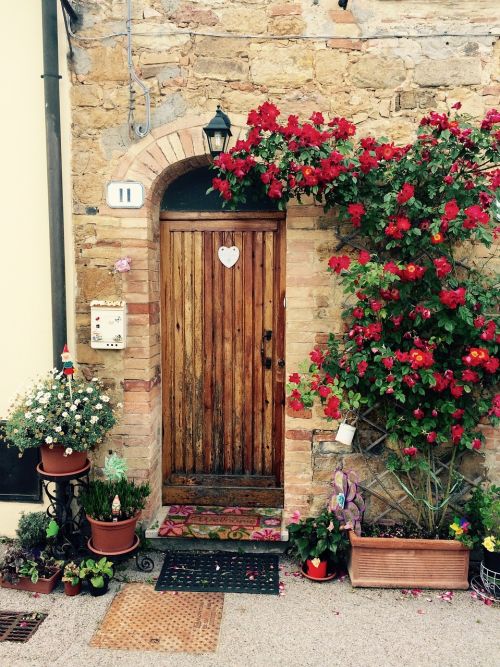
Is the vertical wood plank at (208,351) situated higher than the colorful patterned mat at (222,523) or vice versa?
the vertical wood plank at (208,351)

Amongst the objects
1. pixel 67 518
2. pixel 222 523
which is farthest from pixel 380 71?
pixel 67 518

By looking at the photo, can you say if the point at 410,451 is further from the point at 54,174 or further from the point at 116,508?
the point at 54,174

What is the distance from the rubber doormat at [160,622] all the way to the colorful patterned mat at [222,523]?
0.55 meters

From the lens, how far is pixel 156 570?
4078mm

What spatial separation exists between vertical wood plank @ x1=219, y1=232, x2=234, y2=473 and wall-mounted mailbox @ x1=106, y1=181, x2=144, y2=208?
736mm

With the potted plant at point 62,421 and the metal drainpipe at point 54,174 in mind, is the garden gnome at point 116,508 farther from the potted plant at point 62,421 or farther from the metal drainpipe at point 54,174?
the metal drainpipe at point 54,174

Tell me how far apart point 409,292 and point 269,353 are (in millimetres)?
1242

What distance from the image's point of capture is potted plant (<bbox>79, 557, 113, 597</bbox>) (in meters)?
3.73

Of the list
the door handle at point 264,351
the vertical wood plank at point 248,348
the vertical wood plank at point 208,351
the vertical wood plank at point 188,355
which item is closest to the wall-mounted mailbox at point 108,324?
the vertical wood plank at point 188,355

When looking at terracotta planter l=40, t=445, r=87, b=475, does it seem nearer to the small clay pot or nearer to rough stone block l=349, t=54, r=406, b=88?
the small clay pot

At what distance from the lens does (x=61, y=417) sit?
3822 millimetres

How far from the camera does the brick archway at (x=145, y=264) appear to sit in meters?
4.16

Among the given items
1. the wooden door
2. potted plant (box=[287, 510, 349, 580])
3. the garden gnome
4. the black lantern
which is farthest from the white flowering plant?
the black lantern

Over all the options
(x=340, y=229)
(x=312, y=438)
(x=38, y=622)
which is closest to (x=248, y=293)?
(x=340, y=229)
